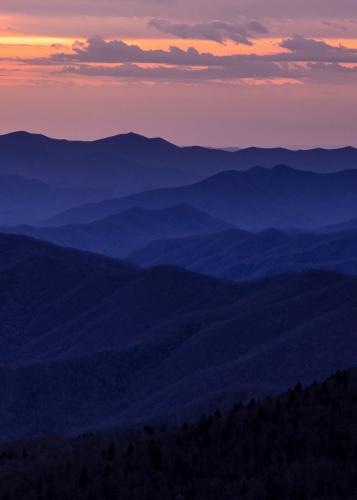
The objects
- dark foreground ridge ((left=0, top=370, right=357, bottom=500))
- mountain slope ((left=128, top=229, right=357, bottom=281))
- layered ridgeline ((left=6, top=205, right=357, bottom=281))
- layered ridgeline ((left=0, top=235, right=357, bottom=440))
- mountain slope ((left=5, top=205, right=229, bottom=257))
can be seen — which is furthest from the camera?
mountain slope ((left=5, top=205, right=229, bottom=257))

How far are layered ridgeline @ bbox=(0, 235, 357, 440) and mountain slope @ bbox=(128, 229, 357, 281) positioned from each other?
4896 centimetres

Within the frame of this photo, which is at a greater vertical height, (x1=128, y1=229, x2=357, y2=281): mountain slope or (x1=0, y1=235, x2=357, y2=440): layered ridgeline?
(x1=128, y1=229, x2=357, y2=281): mountain slope

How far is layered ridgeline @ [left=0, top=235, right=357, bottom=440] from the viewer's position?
5034 cm

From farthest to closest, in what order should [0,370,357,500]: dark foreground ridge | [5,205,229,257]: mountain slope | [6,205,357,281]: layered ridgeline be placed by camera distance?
1. [5,205,229,257]: mountain slope
2. [6,205,357,281]: layered ridgeline
3. [0,370,357,500]: dark foreground ridge

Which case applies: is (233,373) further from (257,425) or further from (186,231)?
(186,231)

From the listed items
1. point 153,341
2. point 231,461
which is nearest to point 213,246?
point 153,341

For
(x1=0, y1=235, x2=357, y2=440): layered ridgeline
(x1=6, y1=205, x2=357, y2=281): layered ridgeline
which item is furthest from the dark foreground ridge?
(x1=6, y1=205, x2=357, y2=281): layered ridgeline

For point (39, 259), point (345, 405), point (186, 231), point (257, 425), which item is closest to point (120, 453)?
point (257, 425)

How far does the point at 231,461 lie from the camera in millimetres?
18406

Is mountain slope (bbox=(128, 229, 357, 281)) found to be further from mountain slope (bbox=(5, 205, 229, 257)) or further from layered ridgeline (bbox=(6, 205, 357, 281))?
mountain slope (bbox=(5, 205, 229, 257))

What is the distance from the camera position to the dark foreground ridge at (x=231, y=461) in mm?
16703

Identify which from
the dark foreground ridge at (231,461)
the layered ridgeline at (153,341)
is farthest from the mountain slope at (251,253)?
the dark foreground ridge at (231,461)

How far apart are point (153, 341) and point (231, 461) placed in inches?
1707

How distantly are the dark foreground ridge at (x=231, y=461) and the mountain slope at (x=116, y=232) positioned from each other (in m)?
146
